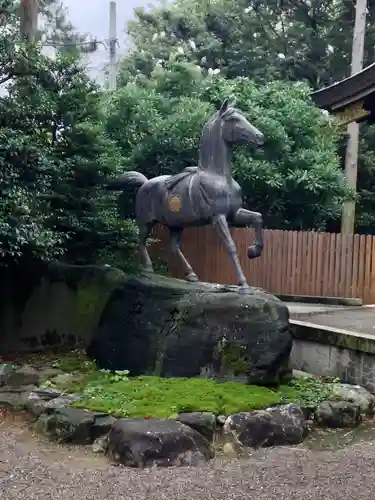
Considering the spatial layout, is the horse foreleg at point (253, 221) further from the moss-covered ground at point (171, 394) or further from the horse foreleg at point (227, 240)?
the moss-covered ground at point (171, 394)

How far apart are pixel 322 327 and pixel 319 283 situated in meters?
3.88

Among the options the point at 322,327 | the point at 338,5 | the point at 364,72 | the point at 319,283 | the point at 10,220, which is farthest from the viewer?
the point at 338,5

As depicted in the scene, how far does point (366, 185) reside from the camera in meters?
19.3

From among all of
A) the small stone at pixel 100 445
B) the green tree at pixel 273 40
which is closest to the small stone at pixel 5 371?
the small stone at pixel 100 445

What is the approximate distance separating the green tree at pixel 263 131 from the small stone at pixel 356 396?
6.61 m

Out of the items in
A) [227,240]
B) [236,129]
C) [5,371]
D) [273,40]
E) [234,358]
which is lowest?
[5,371]

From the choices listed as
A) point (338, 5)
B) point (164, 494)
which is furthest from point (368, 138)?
point (164, 494)

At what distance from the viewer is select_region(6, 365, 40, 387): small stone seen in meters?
6.83

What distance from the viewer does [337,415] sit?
6004 mm

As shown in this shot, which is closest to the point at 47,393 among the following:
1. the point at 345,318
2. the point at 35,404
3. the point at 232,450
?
the point at 35,404

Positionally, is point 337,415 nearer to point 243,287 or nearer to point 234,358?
point 234,358

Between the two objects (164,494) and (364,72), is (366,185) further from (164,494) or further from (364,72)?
(164,494)

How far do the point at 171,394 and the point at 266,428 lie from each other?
3.11ft

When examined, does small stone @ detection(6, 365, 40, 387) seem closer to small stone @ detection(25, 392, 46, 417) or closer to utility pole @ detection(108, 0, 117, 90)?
small stone @ detection(25, 392, 46, 417)
